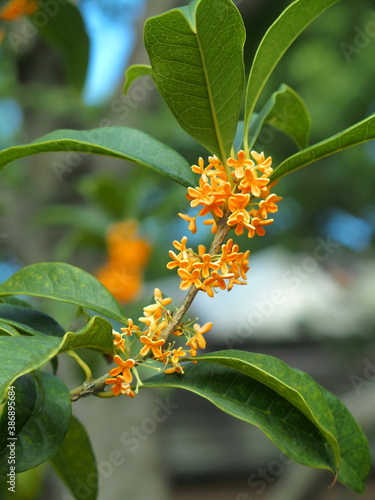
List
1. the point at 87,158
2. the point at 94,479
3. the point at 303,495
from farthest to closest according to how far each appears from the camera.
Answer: the point at 87,158
the point at 303,495
the point at 94,479

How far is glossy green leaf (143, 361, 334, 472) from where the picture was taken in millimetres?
879

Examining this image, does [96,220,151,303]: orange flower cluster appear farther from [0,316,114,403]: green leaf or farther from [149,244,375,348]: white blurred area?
[0,316,114,403]: green leaf

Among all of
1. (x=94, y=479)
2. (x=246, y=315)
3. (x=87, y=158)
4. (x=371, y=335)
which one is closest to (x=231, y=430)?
(x=246, y=315)

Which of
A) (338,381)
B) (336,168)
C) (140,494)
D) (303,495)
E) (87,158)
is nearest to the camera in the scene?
(303,495)

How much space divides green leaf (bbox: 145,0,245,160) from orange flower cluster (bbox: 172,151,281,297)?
0.09 m

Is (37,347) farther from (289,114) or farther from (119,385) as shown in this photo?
(289,114)

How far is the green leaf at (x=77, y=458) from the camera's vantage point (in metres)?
1.04

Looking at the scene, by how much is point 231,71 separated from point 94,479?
0.69m

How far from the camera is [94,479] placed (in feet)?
3.51

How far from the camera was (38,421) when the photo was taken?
84 cm

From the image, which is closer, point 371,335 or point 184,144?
point 371,335

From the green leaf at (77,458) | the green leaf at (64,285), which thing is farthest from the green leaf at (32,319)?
the green leaf at (77,458)

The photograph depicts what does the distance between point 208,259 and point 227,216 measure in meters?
0.08

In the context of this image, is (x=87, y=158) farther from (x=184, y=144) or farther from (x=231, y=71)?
(x=231, y=71)
